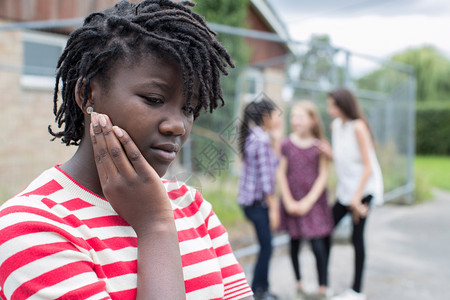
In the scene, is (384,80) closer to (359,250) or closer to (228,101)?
(228,101)

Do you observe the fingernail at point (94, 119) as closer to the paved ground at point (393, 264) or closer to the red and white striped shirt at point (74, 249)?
the red and white striped shirt at point (74, 249)

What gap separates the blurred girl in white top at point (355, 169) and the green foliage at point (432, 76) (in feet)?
82.6

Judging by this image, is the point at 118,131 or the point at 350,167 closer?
the point at 118,131

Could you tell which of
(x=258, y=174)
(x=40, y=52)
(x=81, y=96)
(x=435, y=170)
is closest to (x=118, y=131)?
(x=81, y=96)

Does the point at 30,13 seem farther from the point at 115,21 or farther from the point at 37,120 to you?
the point at 115,21

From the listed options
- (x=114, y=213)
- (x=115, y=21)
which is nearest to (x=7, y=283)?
(x=114, y=213)

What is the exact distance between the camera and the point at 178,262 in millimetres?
944

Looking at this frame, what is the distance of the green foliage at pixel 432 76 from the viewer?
26719mm

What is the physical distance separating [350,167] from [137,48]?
3586 millimetres

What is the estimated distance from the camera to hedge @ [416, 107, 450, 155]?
2166 cm

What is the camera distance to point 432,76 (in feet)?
88.0

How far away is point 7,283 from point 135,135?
0.38m

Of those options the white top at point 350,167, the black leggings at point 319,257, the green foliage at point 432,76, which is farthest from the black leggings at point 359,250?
the green foliage at point 432,76

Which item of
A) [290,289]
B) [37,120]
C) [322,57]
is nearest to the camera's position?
[290,289]
